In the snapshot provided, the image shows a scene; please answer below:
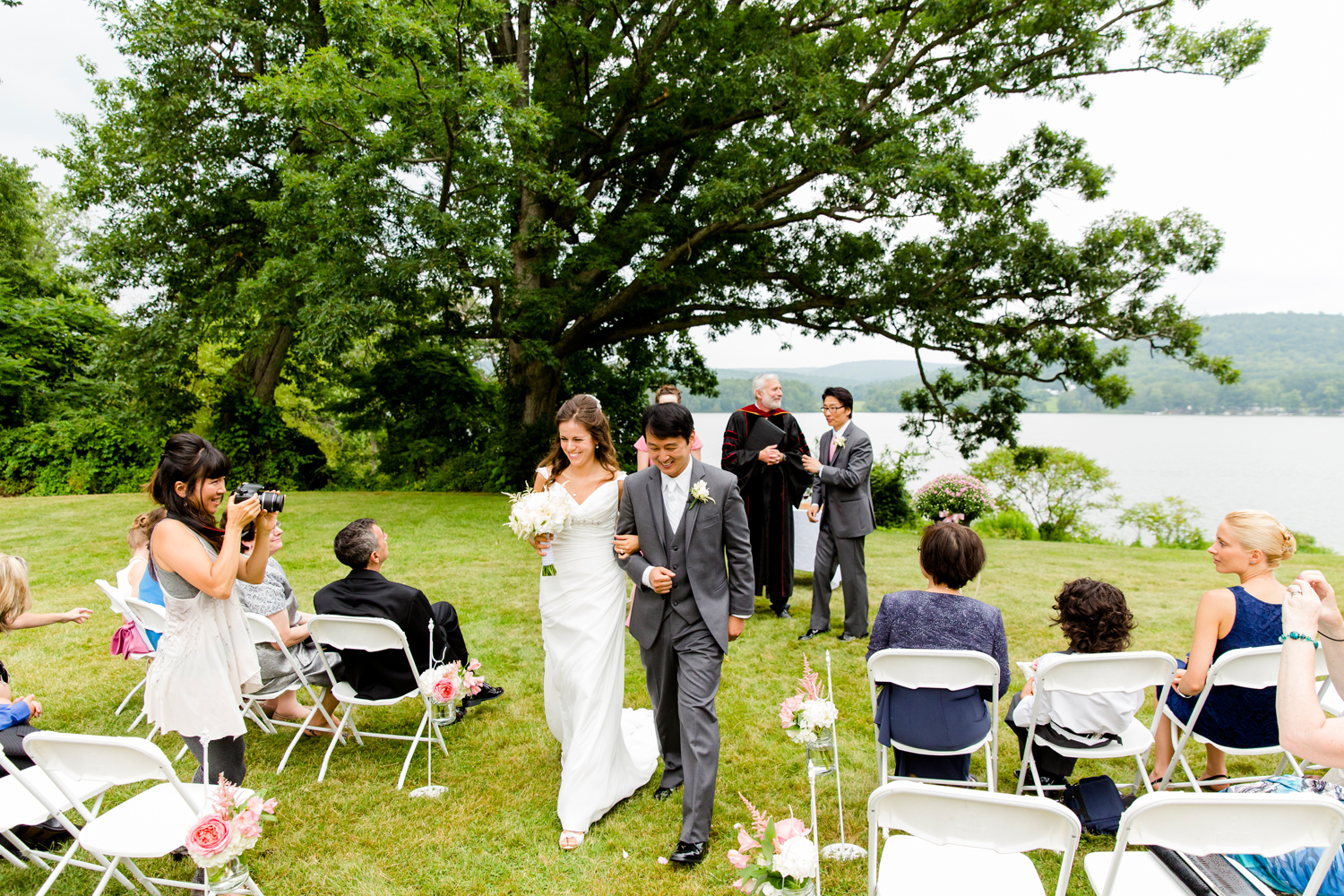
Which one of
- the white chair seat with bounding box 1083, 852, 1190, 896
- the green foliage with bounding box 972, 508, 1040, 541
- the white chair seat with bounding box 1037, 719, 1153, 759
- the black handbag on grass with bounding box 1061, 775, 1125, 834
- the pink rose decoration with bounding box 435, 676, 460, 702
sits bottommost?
the green foliage with bounding box 972, 508, 1040, 541

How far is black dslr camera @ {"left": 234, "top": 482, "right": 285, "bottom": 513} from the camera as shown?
2.98 meters

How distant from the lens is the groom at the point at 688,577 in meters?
3.26

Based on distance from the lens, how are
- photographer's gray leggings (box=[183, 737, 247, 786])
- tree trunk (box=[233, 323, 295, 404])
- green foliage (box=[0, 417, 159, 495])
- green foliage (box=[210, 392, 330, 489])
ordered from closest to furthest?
photographer's gray leggings (box=[183, 737, 247, 786]) < green foliage (box=[0, 417, 159, 495]) < green foliage (box=[210, 392, 330, 489]) < tree trunk (box=[233, 323, 295, 404])

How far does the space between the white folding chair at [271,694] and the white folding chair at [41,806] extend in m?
0.94

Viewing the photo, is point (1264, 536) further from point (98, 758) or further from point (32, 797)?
point (32, 797)

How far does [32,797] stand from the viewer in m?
2.93

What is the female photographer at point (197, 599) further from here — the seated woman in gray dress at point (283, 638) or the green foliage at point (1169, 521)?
the green foliage at point (1169, 521)

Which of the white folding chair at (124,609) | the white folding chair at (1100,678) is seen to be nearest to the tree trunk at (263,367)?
the white folding chair at (124,609)

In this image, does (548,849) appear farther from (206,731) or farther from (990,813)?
(990,813)

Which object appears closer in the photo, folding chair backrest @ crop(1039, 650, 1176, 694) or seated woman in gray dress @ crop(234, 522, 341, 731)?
folding chair backrest @ crop(1039, 650, 1176, 694)

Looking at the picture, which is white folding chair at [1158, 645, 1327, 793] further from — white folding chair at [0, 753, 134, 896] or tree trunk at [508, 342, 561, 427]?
tree trunk at [508, 342, 561, 427]

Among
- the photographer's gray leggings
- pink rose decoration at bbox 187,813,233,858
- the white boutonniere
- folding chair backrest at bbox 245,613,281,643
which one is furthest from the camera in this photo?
folding chair backrest at bbox 245,613,281,643

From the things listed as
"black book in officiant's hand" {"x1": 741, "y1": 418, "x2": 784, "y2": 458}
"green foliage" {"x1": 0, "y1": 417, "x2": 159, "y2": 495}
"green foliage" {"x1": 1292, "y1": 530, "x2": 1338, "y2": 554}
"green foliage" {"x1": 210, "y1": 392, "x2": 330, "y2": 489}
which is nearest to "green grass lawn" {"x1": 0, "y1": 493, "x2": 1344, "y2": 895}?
"black book in officiant's hand" {"x1": 741, "y1": 418, "x2": 784, "y2": 458}

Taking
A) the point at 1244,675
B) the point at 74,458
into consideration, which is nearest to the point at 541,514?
the point at 1244,675
